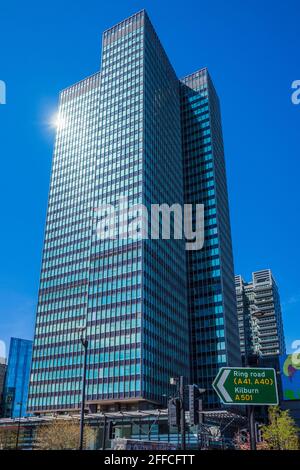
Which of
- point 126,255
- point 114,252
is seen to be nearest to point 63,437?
point 126,255

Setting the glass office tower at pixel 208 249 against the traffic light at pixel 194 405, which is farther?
the glass office tower at pixel 208 249

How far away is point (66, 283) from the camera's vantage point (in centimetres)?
13050

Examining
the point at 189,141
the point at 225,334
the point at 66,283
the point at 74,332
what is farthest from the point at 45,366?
the point at 189,141

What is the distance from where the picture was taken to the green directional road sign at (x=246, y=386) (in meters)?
16.0

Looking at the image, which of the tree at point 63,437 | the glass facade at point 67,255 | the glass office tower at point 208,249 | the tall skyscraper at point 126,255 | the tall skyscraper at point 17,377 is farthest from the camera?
the tall skyscraper at point 17,377

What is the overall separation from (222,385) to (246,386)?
0.89m

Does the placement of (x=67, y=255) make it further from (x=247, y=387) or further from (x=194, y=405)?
(x=247, y=387)

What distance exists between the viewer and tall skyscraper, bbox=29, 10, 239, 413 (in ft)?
350

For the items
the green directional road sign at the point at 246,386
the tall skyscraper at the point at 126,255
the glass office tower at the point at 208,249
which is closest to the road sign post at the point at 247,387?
the green directional road sign at the point at 246,386

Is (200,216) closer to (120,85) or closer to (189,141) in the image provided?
(189,141)

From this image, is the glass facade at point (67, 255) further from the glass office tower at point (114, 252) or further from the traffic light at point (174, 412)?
the traffic light at point (174, 412)

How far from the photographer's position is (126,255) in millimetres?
113250
